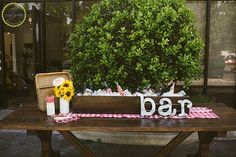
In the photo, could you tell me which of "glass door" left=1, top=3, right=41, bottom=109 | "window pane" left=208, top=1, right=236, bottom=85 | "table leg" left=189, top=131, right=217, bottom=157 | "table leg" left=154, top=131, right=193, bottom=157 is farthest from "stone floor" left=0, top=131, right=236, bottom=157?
"glass door" left=1, top=3, right=41, bottom=109

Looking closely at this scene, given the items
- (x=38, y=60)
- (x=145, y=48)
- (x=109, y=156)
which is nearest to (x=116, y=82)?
(x=145, y=48)

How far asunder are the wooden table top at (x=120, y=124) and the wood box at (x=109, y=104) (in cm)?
23

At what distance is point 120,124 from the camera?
3.12 meters

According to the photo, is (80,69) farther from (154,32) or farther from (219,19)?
(219,19)

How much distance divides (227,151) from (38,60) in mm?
4699

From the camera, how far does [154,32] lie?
3.45 metres

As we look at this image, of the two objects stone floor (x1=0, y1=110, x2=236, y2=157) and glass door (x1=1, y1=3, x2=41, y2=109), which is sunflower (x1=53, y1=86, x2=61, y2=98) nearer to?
stone floor (x1=0, y1=110, x2=236, y2=157)

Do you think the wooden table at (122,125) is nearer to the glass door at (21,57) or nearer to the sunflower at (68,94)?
the sunflower at (68,94)

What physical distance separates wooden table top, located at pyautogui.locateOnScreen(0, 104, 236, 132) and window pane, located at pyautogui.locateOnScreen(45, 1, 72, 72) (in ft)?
14.8

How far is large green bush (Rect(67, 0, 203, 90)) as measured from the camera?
3.41 m

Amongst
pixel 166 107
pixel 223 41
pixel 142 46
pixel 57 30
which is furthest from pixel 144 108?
pixel 57 30

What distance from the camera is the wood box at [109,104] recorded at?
3455 millimetres

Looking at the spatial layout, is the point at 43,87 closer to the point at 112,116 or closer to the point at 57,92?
the point at 57,92

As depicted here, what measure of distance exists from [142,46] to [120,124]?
838mm
